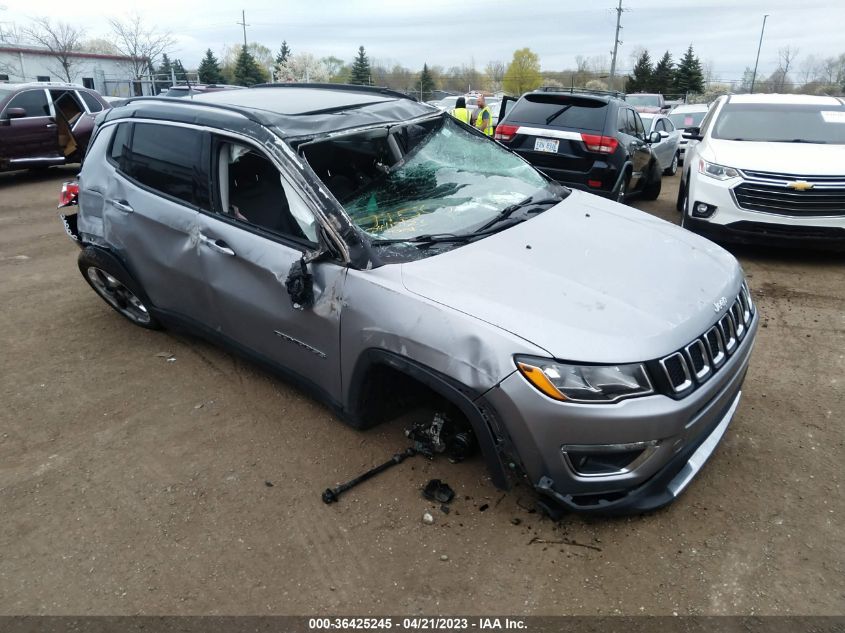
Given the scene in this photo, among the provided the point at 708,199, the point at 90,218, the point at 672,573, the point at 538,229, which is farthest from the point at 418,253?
the point at 708,199

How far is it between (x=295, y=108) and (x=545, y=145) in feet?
15.5

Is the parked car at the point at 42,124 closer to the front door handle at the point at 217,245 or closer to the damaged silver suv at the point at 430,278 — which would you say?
the damaged silver suv at the point at 430,278

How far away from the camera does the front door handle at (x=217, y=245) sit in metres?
3.29

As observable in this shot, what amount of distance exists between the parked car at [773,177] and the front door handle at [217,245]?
506 centimetres

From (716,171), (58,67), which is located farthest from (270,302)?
(58,67)

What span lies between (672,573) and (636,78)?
60034 mm

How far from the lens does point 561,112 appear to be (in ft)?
25.1

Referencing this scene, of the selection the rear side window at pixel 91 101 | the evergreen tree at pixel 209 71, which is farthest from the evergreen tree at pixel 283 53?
the rear side window at pixel 91 101

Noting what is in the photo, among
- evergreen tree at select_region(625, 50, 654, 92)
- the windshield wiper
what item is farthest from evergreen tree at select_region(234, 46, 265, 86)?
the windshield wiper

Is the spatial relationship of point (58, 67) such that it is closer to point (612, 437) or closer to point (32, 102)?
point (32, 102)

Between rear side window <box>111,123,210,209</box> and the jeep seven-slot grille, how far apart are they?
2.62m

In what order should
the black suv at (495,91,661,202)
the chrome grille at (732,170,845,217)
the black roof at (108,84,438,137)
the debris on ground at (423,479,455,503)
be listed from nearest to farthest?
the debris on ground at (423,479,455,503)
the black roof at (108,84,438,137)
the chrome grille at (732,170,845,217)
the black suv at (495,91,661,202)

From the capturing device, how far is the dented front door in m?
2.89

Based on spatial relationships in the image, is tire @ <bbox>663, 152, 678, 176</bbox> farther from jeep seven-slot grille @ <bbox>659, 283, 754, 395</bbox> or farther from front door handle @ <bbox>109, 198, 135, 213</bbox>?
front door handle @ <bbox>109, 198, 135, 213</bbox>
